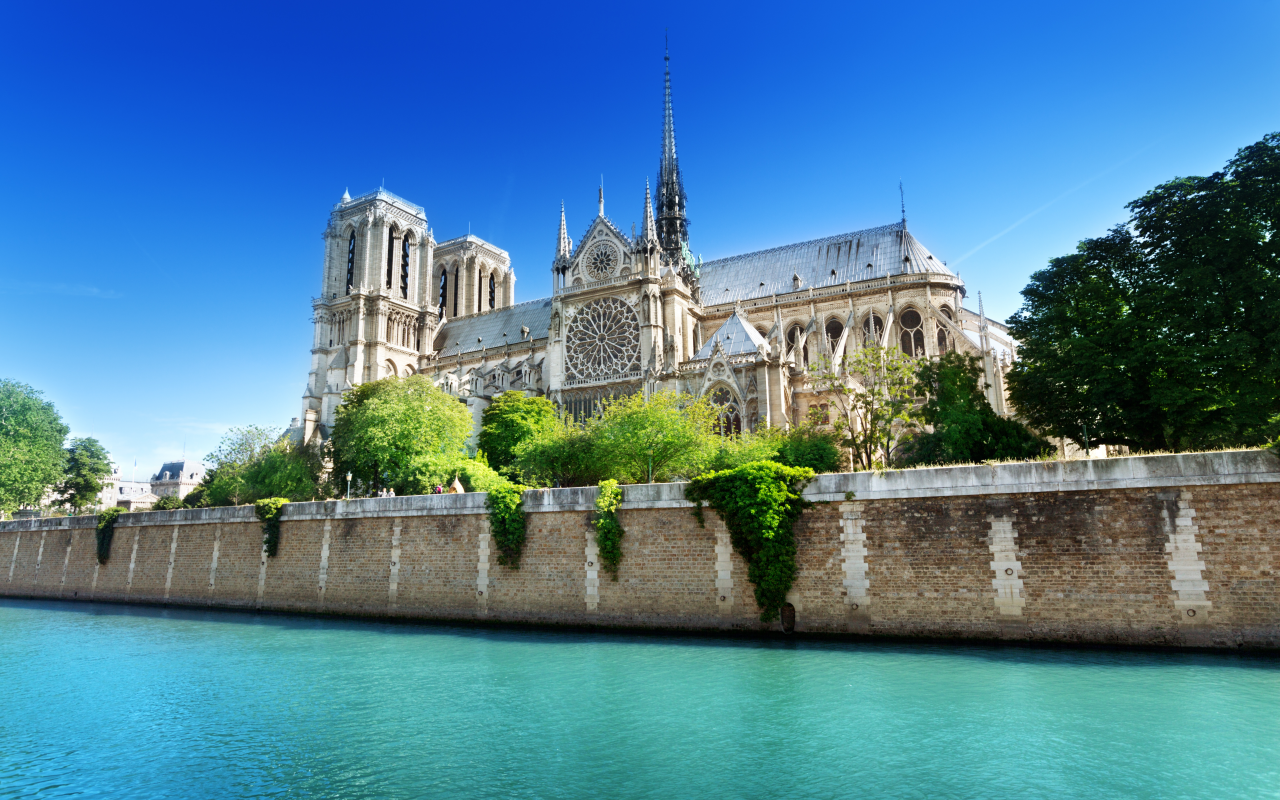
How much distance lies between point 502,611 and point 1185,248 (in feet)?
69.9

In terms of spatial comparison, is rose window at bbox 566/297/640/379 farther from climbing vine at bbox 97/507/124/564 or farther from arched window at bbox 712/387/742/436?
climbing vine at bbox 97/507/124/564

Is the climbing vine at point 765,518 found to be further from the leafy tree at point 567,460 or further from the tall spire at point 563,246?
the tall spire at point 563,246

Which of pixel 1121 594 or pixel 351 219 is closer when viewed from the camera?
pixel 1121 594

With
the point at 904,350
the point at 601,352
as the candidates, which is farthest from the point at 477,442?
the point at 904,350

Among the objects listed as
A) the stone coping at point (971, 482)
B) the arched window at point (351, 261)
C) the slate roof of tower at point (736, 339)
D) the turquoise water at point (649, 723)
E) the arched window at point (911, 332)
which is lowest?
the turquoise water at point (649, 723)

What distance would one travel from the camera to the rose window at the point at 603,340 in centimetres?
4338

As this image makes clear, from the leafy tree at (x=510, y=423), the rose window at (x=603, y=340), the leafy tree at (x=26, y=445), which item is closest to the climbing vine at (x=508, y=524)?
the leafy tree at (x=510, y=423)

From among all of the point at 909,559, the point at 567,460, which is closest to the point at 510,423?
the point at 567,460

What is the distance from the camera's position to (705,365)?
37.8m

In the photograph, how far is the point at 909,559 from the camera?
16.3 m

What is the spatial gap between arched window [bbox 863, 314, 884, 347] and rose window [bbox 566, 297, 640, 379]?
12544 millimetres

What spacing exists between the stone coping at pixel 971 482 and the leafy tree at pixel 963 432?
5.55m

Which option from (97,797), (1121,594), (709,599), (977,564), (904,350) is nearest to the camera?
(97,797)

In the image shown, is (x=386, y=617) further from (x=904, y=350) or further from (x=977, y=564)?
(x=904, y=350)
